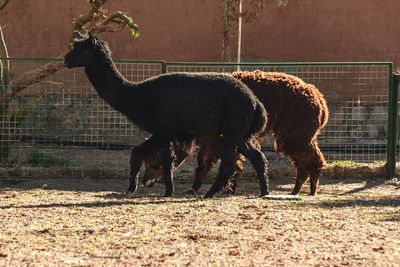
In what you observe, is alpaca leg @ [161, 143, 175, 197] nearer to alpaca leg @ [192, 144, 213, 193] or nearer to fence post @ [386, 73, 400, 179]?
alpaca leg @ [192, 144, 213, 193]

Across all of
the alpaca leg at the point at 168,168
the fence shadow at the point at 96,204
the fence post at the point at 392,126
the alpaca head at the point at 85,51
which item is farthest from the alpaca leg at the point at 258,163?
the fence post at the point at 392,126

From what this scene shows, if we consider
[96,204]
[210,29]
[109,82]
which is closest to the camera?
[96,204]

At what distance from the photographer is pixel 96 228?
698cm

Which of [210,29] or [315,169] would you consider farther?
[210,29]

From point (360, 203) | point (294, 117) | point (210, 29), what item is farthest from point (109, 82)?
point (210, 29)

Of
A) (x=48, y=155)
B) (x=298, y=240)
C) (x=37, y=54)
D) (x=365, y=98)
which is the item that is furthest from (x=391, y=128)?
(x=37, y=54)

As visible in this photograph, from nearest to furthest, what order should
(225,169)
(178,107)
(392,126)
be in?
(178,107), (225,169), (392,126)

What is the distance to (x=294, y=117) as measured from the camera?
34.4 ft

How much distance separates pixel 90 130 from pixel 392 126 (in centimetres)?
449

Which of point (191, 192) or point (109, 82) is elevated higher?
point (109, 82)

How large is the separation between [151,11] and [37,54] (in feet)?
7.62

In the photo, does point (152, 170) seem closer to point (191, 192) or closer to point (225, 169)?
point (191, 192)

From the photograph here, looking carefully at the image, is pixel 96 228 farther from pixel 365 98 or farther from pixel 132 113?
pixel 365 98

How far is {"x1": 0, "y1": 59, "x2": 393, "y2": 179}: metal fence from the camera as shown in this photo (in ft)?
38.7
